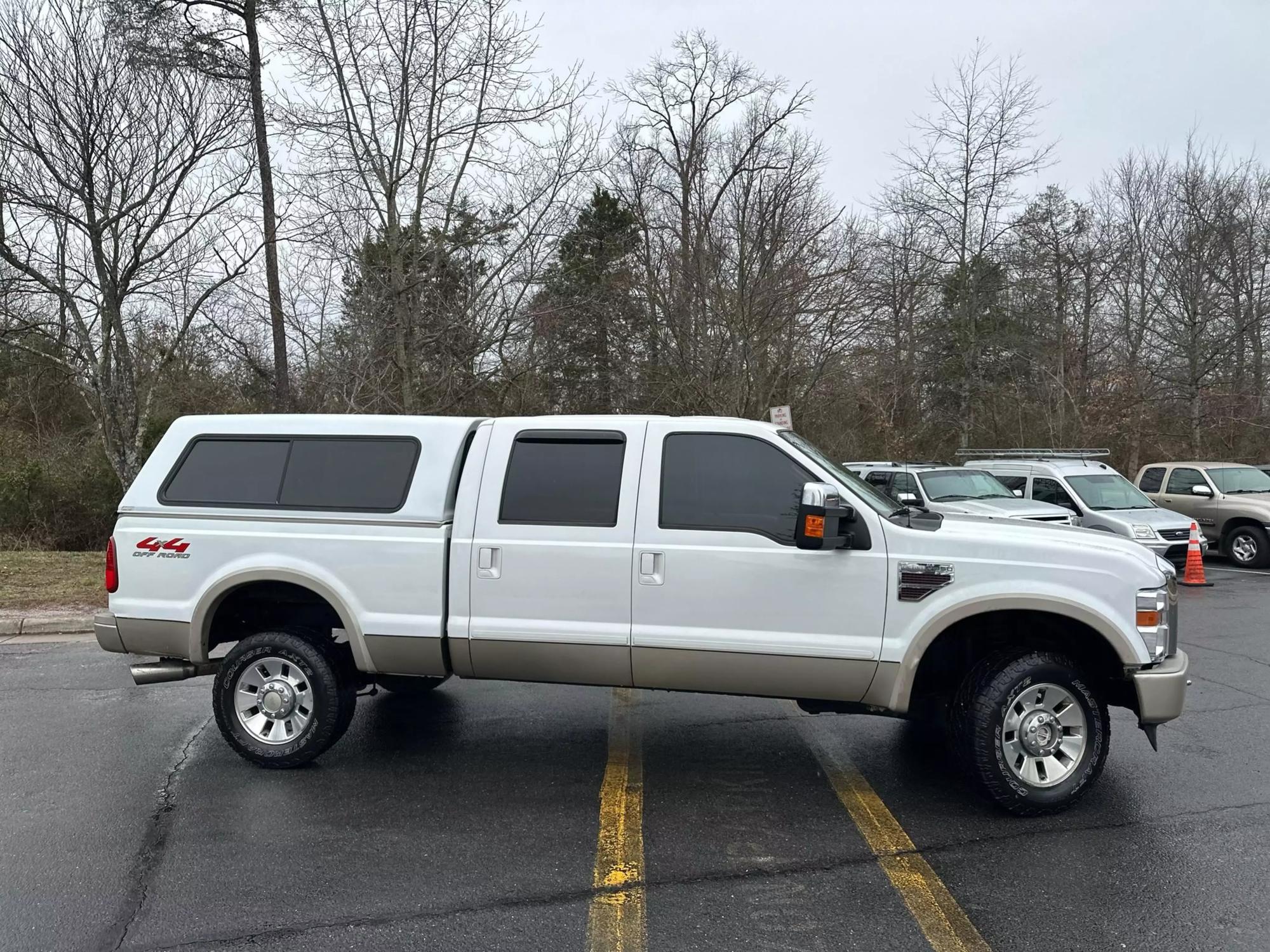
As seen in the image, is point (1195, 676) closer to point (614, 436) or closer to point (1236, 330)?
point (614, 436)

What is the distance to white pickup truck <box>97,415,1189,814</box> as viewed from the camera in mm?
4062

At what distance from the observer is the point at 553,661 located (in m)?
4.43

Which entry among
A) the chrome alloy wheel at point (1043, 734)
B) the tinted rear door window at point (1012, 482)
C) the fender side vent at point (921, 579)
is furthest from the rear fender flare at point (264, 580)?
the tinted rear door window at point (1012, 482)

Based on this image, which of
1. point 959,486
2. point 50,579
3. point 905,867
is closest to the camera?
point 905,867

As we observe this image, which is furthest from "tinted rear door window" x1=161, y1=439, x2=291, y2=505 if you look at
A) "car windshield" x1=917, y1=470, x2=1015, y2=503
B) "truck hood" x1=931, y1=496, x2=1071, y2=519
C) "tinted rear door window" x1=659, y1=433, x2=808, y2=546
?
"car windshield" x1=917, y1=470, x2=1015, y2=503

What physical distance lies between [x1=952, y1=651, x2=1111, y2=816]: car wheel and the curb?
8.61 m

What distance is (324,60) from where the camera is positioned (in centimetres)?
1405

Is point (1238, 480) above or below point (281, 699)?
above

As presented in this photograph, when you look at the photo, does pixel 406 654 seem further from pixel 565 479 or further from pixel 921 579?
pixel 921 579

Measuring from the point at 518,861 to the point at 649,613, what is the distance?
1.31m

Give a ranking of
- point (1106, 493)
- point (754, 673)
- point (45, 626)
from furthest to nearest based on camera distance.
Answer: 1. point (1106, 493)
2. point (45, 626)
3. point (754, 673)

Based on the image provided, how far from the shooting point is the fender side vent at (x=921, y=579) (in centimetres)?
407

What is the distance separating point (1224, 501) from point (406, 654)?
1428 centimetres

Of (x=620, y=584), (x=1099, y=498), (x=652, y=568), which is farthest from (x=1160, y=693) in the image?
(x=1099, y=498)
